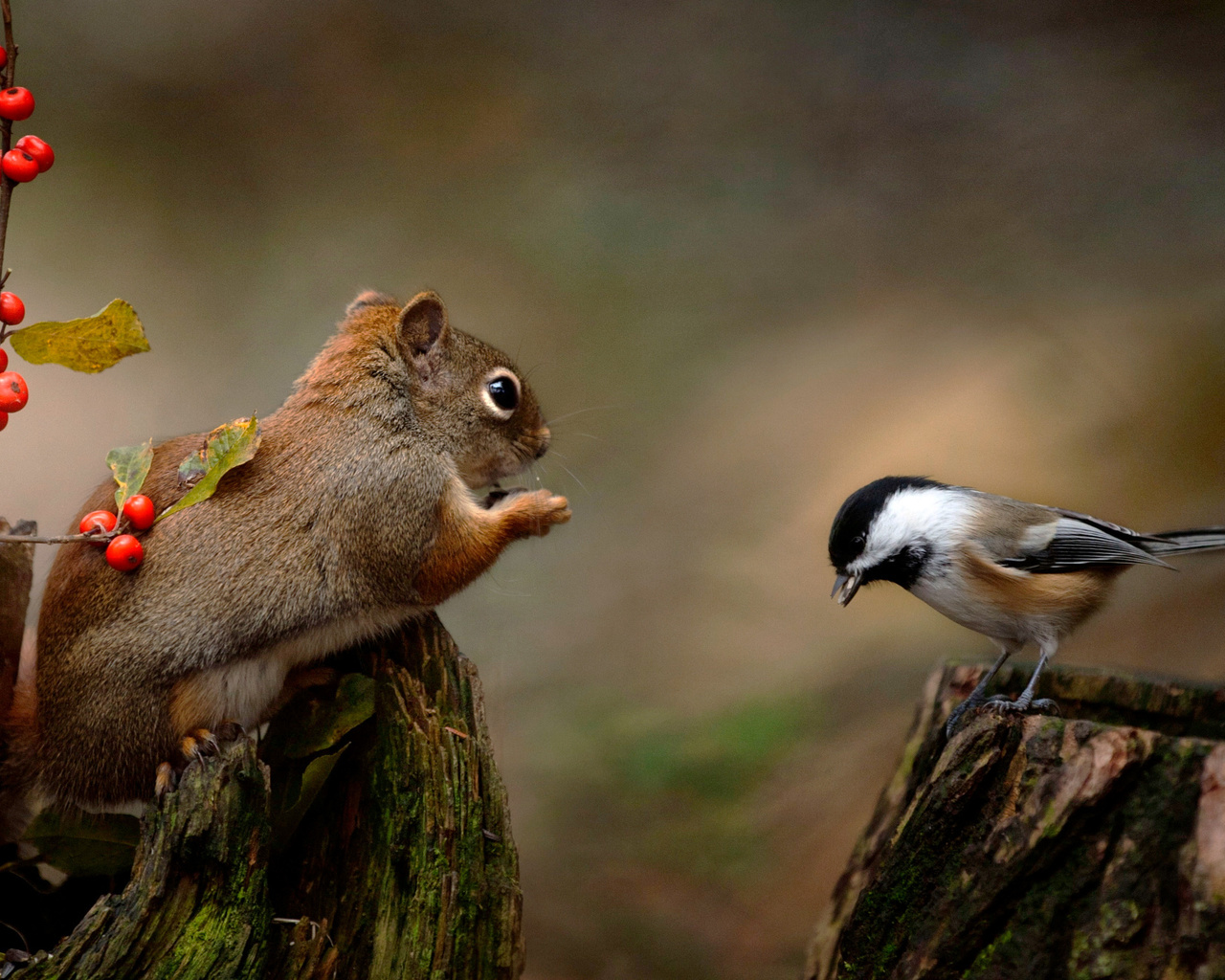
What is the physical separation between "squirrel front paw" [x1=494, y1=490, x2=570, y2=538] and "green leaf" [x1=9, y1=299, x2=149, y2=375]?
60cm

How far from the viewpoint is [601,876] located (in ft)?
7.83

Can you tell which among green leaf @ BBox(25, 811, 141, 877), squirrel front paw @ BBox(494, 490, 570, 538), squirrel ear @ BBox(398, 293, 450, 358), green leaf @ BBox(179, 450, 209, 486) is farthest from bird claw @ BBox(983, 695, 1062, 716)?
green leaf @ BBox(25, 811, 141, 877)

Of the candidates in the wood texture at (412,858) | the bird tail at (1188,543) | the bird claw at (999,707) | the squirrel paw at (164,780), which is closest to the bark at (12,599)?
the squirrel paw at (164,780)

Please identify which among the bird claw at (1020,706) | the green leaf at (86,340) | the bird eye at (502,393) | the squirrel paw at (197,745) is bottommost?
the squirrel paw at (197,745)

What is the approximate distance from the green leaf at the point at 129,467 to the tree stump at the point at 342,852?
372 mm

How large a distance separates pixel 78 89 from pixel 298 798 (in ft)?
6.78

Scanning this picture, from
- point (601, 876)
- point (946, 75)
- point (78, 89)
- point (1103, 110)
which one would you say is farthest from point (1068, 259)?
point (78, 89)

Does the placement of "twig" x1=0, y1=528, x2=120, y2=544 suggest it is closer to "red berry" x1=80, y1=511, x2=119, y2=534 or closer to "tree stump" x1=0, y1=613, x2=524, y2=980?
"red berry" x1=80, y1=511, x2=119, y2=534

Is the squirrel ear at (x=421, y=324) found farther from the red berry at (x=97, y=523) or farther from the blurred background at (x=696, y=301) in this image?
the blurred background at (x=696, y=301)

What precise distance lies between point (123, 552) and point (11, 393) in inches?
9.7

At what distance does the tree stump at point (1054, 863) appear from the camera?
1.00 meters

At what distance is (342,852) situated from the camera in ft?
4.39

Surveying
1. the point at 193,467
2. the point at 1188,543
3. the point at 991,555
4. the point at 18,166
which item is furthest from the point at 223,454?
the point at 1188,543

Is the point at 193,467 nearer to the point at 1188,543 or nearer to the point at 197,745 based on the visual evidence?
the point at 197,745
